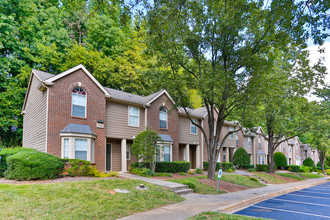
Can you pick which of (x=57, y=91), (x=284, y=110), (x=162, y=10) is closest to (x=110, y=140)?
(x=57, y=91)

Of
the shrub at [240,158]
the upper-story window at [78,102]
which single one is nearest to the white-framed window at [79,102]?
the upper-story window at [78,102]

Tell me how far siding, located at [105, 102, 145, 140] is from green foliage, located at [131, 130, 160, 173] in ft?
5.80

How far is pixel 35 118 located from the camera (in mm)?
16750

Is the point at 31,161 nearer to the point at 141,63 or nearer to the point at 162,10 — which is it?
the point at 162,10

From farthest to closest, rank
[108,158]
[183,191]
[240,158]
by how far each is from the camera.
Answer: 1. [240,158]
2. [108,158]
3. [183,191]

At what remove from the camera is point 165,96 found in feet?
69.3

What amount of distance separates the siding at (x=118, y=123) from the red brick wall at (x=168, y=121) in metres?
1.59

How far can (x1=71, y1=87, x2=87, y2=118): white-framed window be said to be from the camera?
15406 mm

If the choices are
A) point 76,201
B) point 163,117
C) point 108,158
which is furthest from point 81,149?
point 163,117

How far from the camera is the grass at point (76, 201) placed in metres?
7.02

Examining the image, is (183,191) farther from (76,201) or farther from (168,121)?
(168,121)

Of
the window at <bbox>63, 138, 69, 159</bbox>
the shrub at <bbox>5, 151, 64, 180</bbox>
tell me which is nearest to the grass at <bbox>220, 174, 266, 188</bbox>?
the window at <bbox>63, 138, 69, 159</bbox>

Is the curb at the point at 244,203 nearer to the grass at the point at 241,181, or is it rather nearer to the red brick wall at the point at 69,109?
the grass at the point at 241,181

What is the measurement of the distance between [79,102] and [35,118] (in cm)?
378
